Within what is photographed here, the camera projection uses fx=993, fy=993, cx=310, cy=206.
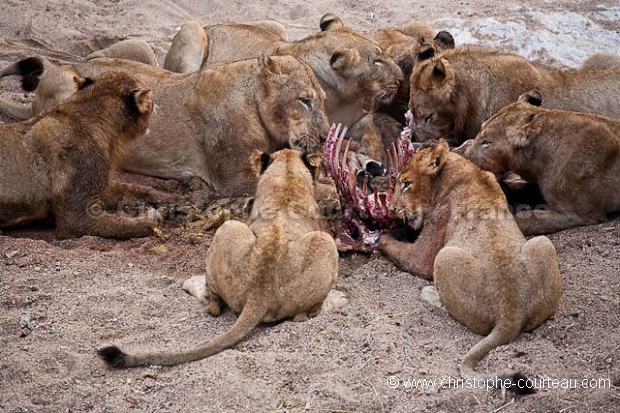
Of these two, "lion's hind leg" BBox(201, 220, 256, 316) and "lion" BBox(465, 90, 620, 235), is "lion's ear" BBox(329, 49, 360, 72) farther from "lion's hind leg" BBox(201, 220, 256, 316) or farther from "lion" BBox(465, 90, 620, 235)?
"lion's hind leg" BBox(201, 220, 256, 316)

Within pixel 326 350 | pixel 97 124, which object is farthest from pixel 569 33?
pixel 326 350

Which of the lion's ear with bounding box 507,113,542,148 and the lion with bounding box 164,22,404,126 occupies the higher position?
the lion's ear with bounding box 507,113,542,148

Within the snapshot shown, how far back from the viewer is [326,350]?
6.86 meters

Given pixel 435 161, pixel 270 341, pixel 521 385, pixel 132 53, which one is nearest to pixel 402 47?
pixel 435 161

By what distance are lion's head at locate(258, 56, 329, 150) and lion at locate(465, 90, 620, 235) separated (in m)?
1.68

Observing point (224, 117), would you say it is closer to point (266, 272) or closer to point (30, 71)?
point (30, 71)

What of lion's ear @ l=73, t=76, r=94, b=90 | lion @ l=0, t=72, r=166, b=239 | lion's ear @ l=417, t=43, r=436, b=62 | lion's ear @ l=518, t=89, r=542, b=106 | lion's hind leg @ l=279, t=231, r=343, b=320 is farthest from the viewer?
lion's ear @ l=417, t=43, r=436, b=62

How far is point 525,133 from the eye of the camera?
28.9 ft

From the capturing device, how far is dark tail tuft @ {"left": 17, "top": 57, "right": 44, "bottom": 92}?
11.3 m

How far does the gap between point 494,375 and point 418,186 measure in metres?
2.41

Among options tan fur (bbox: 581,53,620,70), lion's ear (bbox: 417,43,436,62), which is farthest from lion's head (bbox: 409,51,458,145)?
tan fur (bbox: 581,53,620,70)

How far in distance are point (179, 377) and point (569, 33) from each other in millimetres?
10305

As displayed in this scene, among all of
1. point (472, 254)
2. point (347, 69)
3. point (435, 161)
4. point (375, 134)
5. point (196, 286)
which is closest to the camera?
point (472, 254)

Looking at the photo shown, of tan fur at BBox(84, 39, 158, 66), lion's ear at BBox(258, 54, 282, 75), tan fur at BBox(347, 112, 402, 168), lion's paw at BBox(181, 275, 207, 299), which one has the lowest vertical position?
tan fur at BBox(347, 112, 402, 168)
